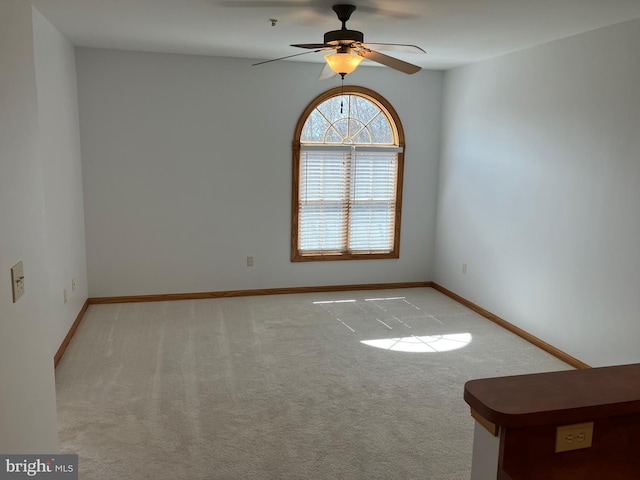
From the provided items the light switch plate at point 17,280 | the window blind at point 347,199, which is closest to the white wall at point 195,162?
the window blind at point 347,199

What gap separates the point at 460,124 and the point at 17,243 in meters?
4.96

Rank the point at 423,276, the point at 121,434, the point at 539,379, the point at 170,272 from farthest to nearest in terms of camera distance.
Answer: the point at 423,276
the point at 170,272
the point at 121,434
the point at 539,379

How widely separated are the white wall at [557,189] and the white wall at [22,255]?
11.6 ft

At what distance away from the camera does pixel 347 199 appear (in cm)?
600

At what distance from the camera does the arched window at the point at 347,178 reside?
5.77 meters

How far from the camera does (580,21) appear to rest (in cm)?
355

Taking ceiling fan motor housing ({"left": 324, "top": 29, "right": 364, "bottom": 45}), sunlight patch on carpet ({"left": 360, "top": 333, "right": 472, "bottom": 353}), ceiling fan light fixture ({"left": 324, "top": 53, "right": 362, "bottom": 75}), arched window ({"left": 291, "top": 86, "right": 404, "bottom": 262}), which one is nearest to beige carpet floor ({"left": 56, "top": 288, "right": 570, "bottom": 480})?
sunlight patch on carpet ({"left": 360, "top": 333, "right": 472, "bottom": 353})

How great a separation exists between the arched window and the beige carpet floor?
870 mm

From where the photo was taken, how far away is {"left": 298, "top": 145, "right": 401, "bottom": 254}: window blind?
5840mm

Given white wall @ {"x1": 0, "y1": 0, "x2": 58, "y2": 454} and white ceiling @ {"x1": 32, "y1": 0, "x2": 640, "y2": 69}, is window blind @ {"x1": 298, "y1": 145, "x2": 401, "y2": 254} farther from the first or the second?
white wall @ {"x1": 0, "y1": 0, "x2": 58, "y2": 454}

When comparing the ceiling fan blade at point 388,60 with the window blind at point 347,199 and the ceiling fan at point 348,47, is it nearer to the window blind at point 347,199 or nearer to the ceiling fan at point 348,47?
the ceiling fan at point 348,47

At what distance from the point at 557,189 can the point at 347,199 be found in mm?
2385

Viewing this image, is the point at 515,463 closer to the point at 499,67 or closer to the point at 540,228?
the point at 540,228

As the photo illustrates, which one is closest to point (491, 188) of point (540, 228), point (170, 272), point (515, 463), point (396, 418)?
point (540, 228)
